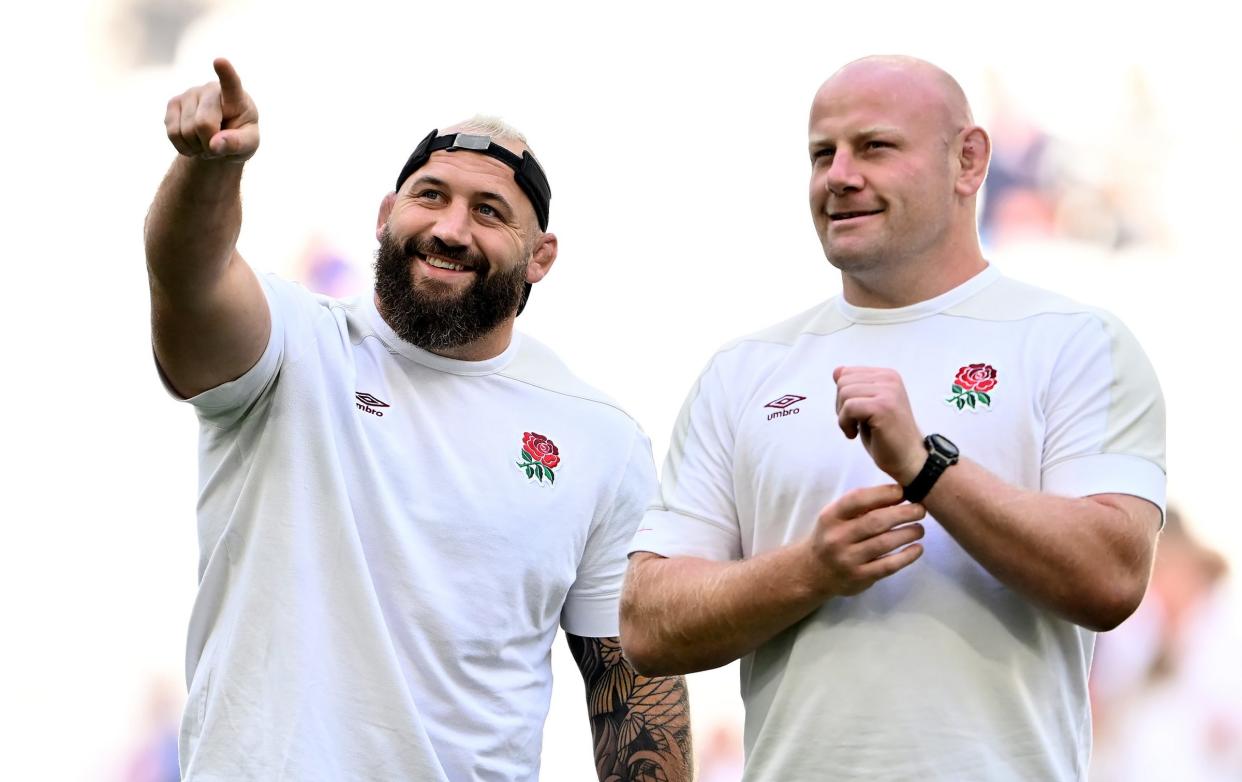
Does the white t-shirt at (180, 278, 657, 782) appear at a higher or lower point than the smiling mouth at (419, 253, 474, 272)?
lower

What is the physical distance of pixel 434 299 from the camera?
111 inches

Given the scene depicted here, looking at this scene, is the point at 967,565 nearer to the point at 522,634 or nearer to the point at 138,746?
the point at 522,634

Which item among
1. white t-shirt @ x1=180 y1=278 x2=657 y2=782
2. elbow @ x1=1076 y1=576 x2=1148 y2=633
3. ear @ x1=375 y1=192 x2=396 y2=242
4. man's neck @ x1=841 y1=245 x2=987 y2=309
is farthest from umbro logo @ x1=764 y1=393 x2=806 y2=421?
ear @ x1=375 y1=192 x2=396 y2=242

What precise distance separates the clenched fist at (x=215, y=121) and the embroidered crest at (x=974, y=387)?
1073 millimetres

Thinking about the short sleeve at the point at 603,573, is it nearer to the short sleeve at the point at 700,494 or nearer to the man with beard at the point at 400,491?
the man with beard at the point at 400,491

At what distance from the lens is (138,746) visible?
3.83m

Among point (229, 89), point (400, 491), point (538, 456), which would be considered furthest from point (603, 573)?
point (229, 89)

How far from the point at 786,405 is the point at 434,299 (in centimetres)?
91

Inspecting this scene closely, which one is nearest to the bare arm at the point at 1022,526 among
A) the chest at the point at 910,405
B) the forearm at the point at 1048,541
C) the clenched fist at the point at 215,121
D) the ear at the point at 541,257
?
the forearm at the point at 1048,541

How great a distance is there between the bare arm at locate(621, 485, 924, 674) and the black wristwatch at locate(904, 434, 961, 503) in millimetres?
25

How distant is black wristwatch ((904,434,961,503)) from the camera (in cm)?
182

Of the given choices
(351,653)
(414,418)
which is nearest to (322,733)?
(351,653)

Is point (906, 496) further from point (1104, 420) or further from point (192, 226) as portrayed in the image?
point (192, 226)

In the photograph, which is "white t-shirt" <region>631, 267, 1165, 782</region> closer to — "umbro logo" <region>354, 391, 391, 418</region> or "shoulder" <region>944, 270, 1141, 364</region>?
"shoulder" <region>944, 270, 1141, 364</region>
